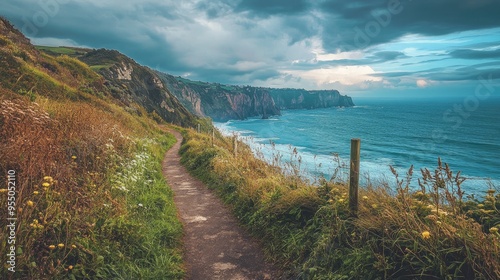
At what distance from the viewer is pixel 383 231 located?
12.6ft

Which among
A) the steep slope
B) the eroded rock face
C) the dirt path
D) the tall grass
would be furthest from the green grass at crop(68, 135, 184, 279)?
the eroded rock face

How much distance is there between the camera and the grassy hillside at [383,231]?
312 cm

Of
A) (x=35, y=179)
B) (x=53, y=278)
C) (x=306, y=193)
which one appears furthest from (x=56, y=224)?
(x=306, y=193)

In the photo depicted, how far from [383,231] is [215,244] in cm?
378

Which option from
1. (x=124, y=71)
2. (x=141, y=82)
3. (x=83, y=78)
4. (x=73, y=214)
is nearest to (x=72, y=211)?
(x=73, y=214)

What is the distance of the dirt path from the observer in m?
5.20

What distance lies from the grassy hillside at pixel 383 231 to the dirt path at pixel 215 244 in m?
0.37

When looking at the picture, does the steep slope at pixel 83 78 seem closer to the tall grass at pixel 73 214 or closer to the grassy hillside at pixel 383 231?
the tall grass at pixel 73 214

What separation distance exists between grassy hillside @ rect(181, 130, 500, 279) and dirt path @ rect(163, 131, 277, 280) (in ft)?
1.23

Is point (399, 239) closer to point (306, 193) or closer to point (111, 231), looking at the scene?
point (306, 193)

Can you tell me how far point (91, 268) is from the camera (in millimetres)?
3941

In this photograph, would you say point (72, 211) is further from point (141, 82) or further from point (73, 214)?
point (141, 82)

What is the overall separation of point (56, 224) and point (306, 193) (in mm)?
4649

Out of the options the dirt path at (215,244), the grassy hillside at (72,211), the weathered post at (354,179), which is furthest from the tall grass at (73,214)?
the weathered post at (354,179)
